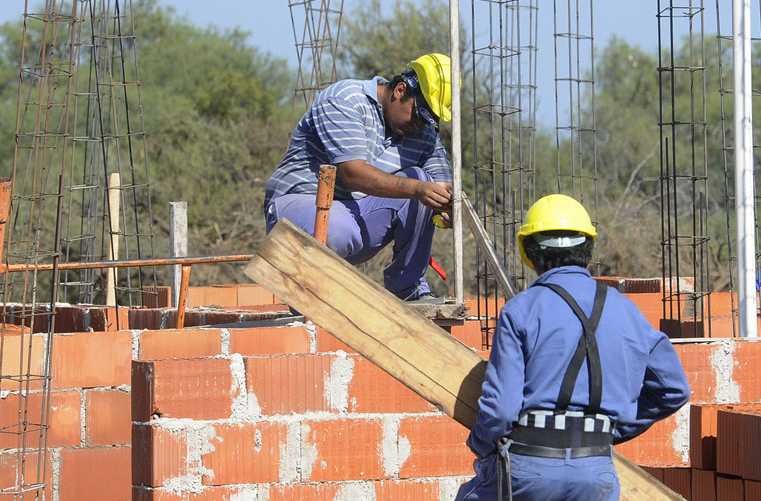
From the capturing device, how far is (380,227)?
5520 mm

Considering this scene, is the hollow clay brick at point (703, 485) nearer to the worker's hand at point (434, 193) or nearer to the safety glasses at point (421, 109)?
the worker's hand at point (434, 193)

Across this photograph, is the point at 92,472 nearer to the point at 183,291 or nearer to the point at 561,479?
the point at 183,291

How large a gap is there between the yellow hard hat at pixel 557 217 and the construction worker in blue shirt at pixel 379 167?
6.17ft

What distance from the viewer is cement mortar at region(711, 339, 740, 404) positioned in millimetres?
4691

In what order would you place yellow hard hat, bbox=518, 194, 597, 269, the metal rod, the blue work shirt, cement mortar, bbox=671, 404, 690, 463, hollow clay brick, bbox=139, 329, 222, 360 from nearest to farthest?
1. the blue work shirt
2. yellow hard hat, bbox=518, 194, 597, 269
3. cement mortar, bbox=671, 404, 690, 463
4. hollow clay brick, bbox=139, 329, 222, 360
5. the metal rod

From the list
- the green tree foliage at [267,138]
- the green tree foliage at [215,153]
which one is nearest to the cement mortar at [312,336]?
the green tree foliage at [267,138]

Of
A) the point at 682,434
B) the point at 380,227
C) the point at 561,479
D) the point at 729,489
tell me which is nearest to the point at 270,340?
the point at 380,227

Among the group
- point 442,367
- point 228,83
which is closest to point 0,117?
point 228,83

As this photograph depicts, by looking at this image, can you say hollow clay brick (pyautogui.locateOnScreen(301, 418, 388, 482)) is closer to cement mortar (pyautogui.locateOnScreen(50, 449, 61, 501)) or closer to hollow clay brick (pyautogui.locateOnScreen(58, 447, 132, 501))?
hollow clay brick (pyautogui.locateOnScreen(58, 447, 132, 501))

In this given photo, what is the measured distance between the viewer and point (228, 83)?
93.5 feet

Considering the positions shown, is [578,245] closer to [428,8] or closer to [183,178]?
[183,178]

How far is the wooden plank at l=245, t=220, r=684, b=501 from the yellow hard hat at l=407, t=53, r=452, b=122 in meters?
2.16

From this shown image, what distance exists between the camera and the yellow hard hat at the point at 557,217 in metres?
3.09

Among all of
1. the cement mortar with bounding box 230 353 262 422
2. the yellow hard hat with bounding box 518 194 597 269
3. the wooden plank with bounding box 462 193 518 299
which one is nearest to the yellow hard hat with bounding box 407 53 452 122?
the wooden plank with bounding box 462 193 518 299
